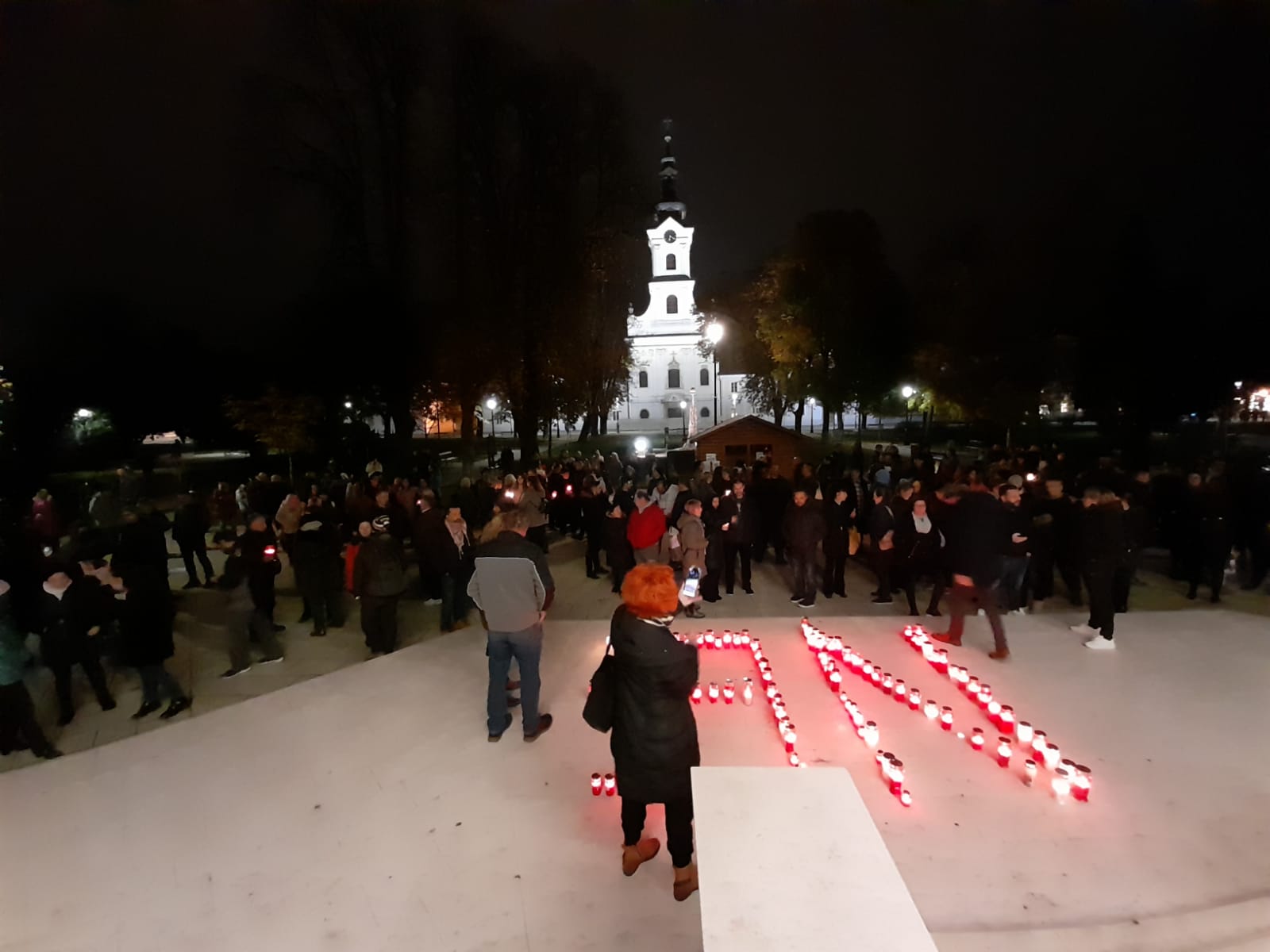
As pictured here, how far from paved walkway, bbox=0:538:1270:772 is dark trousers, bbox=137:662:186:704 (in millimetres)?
188

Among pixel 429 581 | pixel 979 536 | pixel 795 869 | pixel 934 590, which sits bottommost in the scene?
pixel 429 581

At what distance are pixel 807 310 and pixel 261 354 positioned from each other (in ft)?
73.4

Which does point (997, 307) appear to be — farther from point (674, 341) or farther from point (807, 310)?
point (674, 341)

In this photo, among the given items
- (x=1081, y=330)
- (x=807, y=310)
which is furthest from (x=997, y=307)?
(x=807, y=310)

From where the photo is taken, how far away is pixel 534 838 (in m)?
4.80

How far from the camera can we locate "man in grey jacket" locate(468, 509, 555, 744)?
222 inches

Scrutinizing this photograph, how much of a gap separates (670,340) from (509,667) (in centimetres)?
6583

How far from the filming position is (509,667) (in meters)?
5.95

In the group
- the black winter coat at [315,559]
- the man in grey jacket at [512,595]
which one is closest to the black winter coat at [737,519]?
the man in grey jacket at [512,595]

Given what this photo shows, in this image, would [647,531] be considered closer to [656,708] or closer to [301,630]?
[301,630]

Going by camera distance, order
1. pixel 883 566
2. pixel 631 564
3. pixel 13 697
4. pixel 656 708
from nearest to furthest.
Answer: pixel 656 708, pixel 13 697, pixel 883 566, pixel 631 564

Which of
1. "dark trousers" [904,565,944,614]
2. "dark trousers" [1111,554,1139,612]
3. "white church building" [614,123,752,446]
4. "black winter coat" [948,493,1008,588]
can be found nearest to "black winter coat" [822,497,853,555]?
"dark trousers" [904,565,944,614]

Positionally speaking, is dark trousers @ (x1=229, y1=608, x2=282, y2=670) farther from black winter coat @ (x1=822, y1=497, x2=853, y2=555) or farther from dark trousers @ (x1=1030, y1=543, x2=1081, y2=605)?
dark trousers @ (x1=1030, y1=543, x2=1081, y2=605)

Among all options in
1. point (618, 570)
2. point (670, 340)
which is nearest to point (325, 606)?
point (618, 570)
